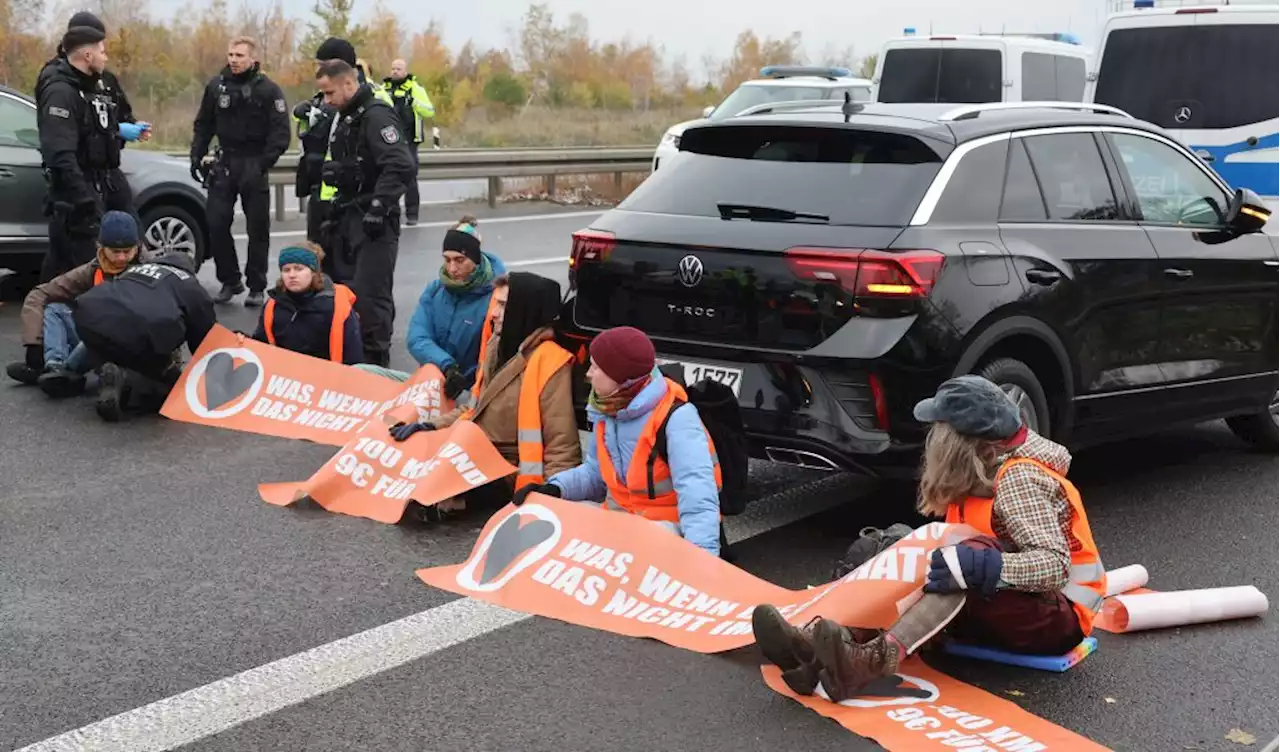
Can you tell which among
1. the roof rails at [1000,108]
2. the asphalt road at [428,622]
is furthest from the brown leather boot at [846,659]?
the roof rails at [1000,108]

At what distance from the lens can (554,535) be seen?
5465 millimetres

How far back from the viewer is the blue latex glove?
4516mm

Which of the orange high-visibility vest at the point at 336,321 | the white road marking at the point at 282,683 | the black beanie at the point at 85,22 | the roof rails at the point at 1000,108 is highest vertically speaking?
the black beanie at the point at 85,22

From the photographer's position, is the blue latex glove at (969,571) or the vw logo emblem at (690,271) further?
the vw logo emblem at (690,271)

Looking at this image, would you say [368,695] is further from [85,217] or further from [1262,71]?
[1262,71]

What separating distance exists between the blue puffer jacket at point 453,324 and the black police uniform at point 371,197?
166cm

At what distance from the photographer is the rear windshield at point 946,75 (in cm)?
1650

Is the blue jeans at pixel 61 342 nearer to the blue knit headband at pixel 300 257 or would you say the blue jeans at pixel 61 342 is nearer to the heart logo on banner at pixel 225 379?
the heart logo on banner at pixel 225 379

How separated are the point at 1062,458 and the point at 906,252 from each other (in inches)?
46.7

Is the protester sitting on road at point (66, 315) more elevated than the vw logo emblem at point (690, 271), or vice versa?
the vw logo emblem at point (690, 271)

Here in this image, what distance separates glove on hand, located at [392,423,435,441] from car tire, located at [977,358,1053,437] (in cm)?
231

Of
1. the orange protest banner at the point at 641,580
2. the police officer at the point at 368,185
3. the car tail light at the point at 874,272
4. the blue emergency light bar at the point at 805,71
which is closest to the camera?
the orange protest banner at the point at 641,580

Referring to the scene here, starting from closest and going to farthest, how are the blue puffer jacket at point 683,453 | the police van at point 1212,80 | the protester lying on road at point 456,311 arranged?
the blue puffer jacket at point 683,453 < the protester lying on road at point 456,311 < the police van at point 1212,80

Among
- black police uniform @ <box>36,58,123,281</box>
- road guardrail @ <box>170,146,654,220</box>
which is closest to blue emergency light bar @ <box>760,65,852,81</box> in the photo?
road guardrail @ <box>170,146,654,220</box>
